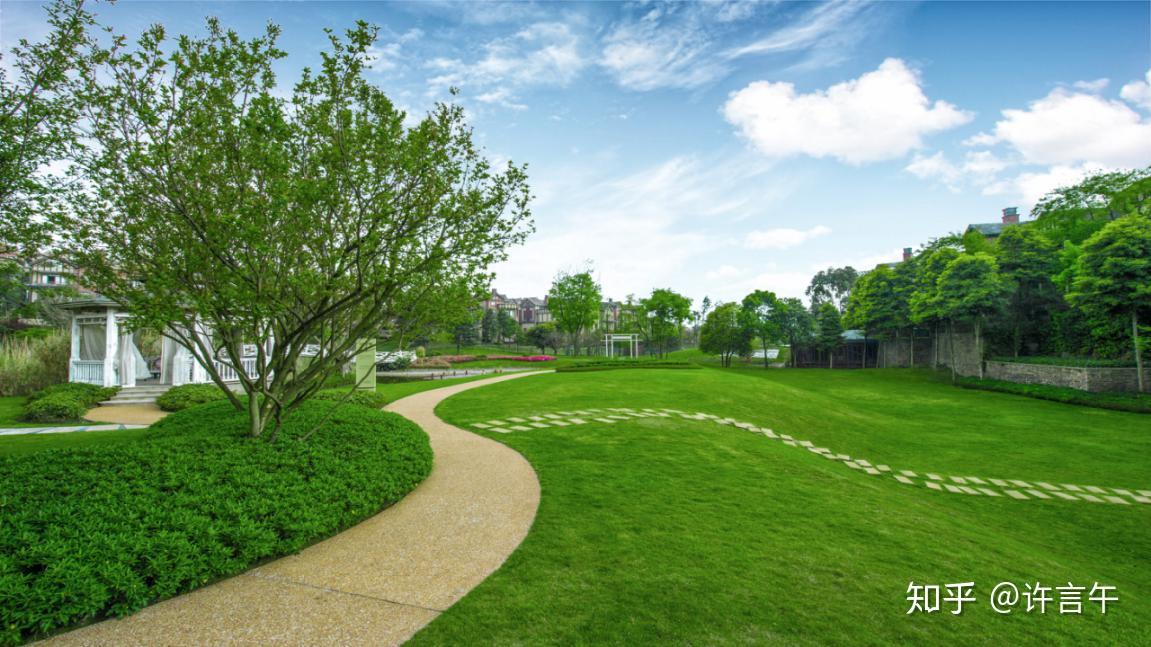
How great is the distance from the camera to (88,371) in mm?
→ 14172

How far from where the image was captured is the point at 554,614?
10.3ft

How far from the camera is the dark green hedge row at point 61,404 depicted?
10.9 meters

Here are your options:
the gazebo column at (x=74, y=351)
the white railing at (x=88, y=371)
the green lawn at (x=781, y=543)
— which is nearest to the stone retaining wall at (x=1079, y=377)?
the green lawn at (x=781, y=543)

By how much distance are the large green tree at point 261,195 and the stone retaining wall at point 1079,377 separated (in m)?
25.4

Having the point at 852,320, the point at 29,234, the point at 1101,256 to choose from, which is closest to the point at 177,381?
the point at 29,234

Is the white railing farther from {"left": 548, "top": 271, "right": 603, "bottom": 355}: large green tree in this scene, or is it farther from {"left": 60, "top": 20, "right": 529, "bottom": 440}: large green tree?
{"left": 548, "top": 271, "right": 603, "bottom": 355}: large green tree

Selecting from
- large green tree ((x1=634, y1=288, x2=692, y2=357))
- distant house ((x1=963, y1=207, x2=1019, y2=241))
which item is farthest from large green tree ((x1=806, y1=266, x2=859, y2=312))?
large green tree ((x1=634, y1=288, x2=692, y2=357))

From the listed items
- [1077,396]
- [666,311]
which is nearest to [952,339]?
[1077,396]

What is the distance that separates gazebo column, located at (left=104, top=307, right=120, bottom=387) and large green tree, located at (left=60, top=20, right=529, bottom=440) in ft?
36.8

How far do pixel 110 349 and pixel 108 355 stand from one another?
185 millimetres

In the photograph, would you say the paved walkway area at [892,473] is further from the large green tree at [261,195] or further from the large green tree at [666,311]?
the large green tree at [666,311]

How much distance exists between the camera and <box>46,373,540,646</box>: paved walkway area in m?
2.87

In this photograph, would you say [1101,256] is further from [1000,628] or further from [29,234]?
[29,234]

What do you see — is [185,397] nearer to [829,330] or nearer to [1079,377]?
[1079,377]
